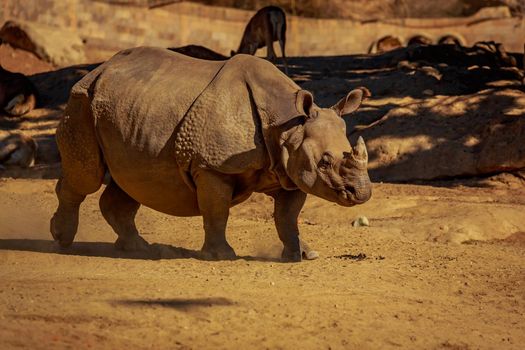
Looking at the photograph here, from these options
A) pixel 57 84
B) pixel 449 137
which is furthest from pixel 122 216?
pixel 57 84

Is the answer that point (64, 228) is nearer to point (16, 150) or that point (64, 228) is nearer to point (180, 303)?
point (180, 303)

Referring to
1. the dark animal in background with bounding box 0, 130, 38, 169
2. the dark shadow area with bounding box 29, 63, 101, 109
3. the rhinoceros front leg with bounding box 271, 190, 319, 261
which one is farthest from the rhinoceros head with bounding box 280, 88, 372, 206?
the dark shadow area with bounding box 29, 63, 101, 109

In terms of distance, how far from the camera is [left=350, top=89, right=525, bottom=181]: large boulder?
1409 cm

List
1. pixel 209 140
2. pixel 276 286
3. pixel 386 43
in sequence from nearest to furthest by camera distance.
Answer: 1. pixel 276 286
2. pixel 209 140
3. pixel 386 43

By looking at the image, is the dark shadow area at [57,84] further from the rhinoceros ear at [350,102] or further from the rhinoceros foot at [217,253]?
the rhinoceros ear at [350,102]

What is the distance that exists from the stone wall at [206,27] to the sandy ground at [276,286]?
18559 mm

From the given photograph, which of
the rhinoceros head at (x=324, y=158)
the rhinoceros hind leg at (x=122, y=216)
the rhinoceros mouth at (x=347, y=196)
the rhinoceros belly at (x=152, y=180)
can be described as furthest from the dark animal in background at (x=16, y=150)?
the rhinoceros mouth at (x=347, y=196)

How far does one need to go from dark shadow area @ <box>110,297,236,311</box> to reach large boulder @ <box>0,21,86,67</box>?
2174 centimetres

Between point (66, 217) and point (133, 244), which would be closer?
point (133, 244)

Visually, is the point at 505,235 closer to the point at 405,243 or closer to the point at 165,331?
the point at 405,243

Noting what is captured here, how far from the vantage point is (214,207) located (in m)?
8.28

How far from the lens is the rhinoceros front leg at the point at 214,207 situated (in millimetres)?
8195

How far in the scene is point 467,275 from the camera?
8.24 m

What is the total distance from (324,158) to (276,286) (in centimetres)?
117
